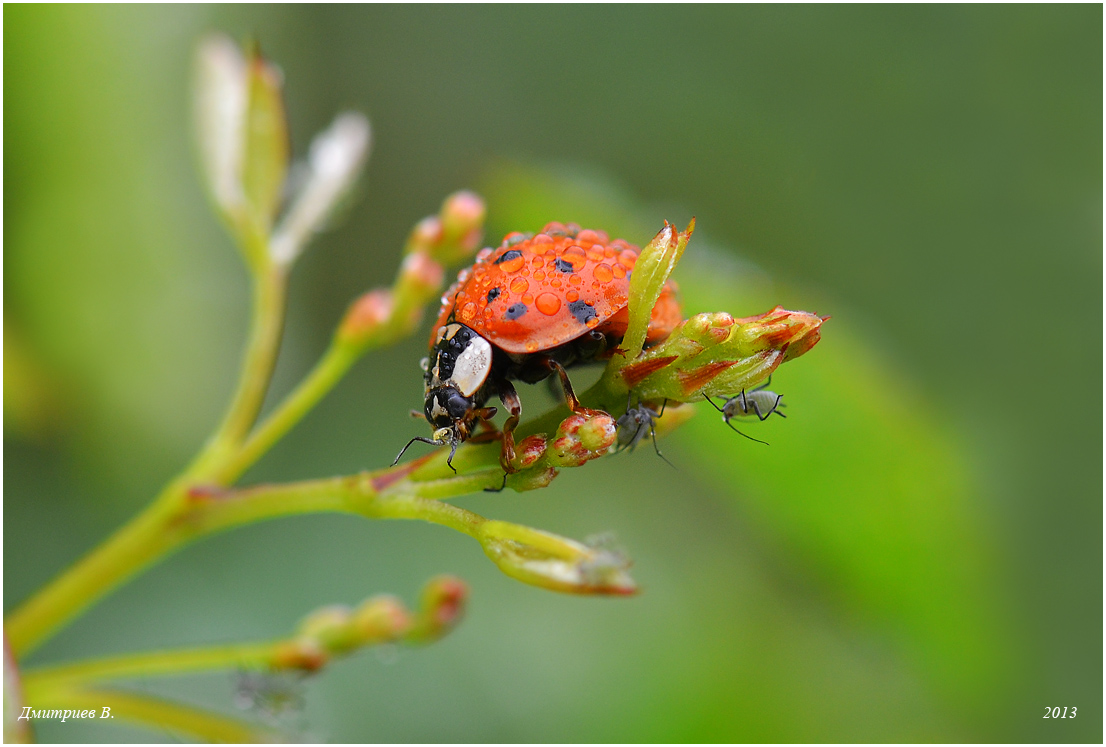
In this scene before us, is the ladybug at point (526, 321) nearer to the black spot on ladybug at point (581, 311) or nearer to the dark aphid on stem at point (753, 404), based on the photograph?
the black spot on ladybug at point (581, 311)

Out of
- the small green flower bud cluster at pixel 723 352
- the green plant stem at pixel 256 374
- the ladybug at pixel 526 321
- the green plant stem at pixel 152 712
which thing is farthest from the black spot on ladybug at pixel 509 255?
the green plant stem at pixel 152 712

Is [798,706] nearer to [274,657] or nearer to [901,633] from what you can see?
[901,633]

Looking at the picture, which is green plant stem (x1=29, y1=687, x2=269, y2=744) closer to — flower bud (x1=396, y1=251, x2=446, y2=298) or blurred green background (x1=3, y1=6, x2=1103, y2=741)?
blurred green background (x1=3, y1=6, x2=1103, y2=741)

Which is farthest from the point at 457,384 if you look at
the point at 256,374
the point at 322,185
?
the point at 322,185

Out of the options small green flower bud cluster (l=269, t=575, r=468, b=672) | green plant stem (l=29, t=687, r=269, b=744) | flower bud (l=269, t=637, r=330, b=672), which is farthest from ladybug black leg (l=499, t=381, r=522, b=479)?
green plant stem (l=29, t=687, r=269, b=744)

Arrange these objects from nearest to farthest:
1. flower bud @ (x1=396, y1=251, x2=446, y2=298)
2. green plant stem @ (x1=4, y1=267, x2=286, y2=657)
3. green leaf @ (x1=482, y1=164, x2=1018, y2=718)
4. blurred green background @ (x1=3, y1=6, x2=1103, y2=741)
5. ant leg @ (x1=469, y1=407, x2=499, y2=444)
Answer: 1. ant leg @ (x1=469, y1=407, x2=499, y2=444)
2. green plant stem @ (x1=4, y1=267, x2=286, y2=657)
3. flower bud @ (x1=396, y1=251, x2=446, y2=298)
4. green leaf @ (x1=482, y1=164, x2=1018, y2=718)
5. blurred green background @ (x1=3, y1=6, x2=1103, y2=741)

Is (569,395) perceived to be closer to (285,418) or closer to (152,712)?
(285,418)
